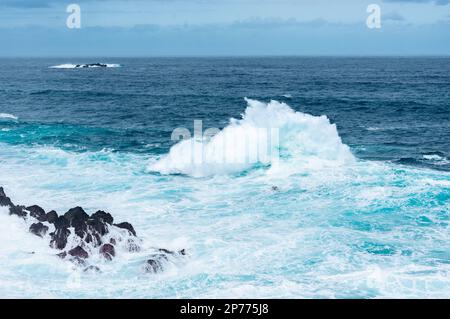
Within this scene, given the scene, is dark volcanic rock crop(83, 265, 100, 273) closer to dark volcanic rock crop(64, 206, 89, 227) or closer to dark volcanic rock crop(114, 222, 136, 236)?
dark volcanic rock crop(114, 222, 136, 236)

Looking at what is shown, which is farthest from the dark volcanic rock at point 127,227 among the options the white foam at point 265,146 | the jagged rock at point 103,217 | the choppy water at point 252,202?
the white foam at point 265,146

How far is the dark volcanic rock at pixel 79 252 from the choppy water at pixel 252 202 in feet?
2.38

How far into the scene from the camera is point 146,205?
22016mm

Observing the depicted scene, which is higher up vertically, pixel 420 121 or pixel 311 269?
pixel 420 121

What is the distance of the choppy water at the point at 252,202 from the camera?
14.8 m

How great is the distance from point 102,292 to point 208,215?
23.7ft

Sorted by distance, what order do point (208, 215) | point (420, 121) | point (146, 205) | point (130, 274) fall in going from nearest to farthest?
point (130, 274) → point (208, 215) → point (146, 205) → point (420, 121)

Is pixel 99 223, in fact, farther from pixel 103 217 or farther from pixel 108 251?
pixel 108 251

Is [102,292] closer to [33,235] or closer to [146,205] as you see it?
[33,235]

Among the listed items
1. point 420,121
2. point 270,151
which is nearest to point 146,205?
point 270,151

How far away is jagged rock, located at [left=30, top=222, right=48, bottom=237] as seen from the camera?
60.9 feet

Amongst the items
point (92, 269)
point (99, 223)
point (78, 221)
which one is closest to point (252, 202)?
point (99, 223)

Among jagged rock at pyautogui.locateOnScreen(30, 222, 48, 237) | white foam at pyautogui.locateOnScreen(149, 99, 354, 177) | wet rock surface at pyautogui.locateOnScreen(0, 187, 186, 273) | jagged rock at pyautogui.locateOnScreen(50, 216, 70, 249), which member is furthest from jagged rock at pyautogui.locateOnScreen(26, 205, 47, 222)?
white foam at pyautogui.locateOnScreen(149, 99, 354, 177)

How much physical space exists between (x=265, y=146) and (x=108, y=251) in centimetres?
1602
